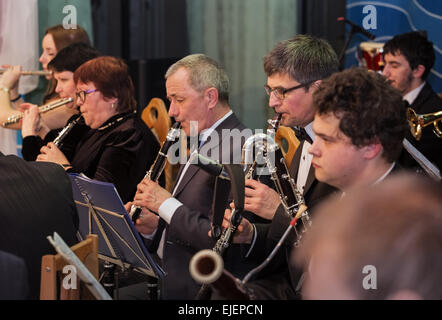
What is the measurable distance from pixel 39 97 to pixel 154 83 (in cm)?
98

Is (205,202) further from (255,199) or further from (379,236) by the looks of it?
(379,236)

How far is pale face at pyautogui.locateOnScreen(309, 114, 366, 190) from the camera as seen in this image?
1.81 meters

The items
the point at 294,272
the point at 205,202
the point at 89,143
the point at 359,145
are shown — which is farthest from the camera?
the point at 89,143

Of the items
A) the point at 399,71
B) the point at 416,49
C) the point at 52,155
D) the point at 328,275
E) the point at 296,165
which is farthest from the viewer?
the point at 399,71

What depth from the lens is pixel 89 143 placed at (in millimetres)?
3367

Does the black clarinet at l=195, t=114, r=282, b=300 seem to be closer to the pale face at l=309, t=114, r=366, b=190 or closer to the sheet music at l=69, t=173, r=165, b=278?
the sheet music at l=69, t=173, r=165, b=278

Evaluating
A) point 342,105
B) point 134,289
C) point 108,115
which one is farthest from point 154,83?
point 342,105

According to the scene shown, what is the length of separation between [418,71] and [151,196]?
229cm

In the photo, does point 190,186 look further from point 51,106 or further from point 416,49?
point 416,49

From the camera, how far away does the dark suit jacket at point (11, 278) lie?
1521mm

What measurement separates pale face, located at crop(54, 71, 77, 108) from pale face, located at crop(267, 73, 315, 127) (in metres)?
1.65

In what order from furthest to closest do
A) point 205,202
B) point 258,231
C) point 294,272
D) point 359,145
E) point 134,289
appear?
1. point 134,289
2. point 205,202
3. point 258,231
4. point 294,272
5. point 359,145

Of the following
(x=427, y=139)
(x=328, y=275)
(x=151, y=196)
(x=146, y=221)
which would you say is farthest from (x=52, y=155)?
(x=328, y=275)

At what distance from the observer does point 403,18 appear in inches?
173
